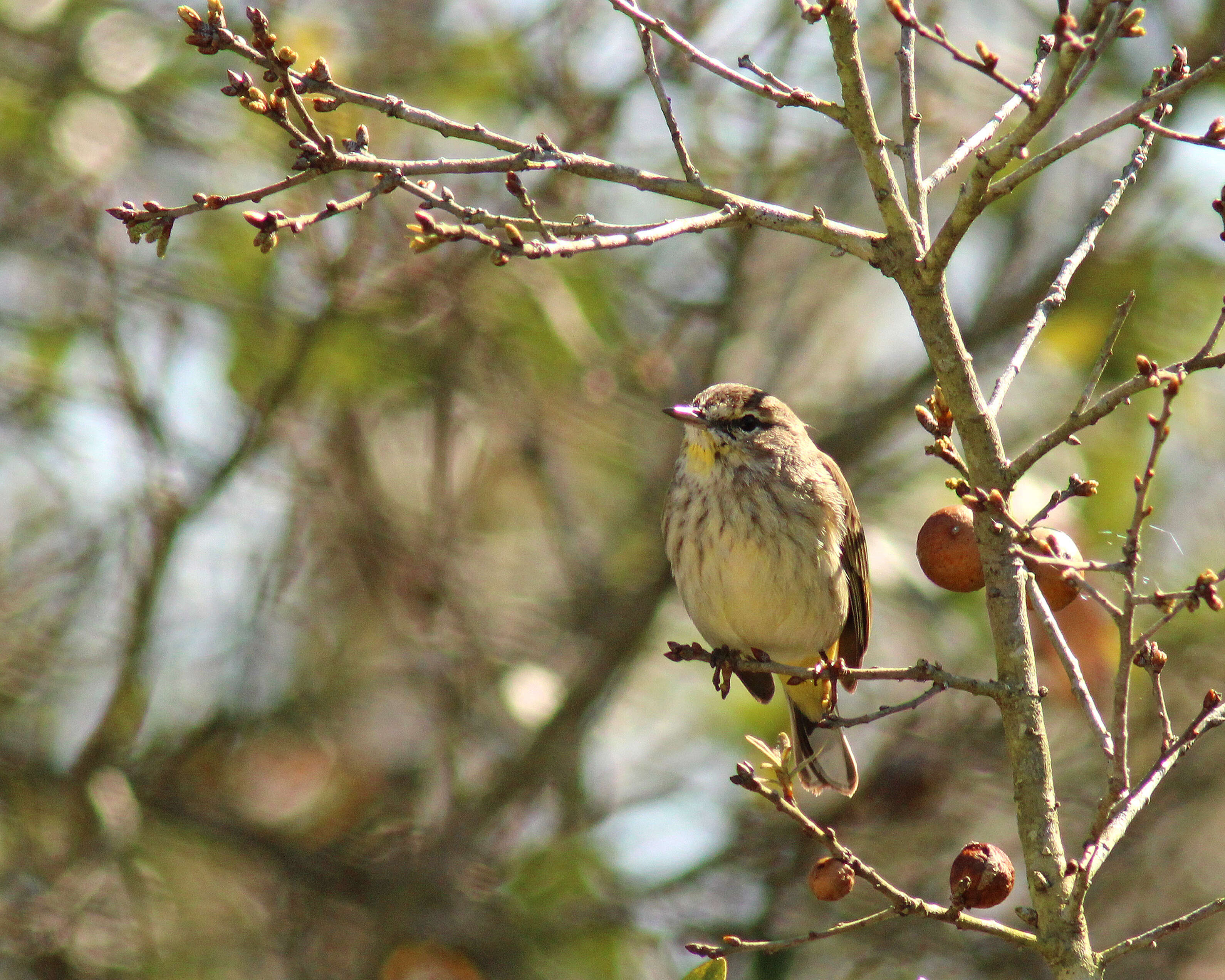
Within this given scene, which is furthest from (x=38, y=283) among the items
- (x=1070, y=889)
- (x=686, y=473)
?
(x=1070, y=889)

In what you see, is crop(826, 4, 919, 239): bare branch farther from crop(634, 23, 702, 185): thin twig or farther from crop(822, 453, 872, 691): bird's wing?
crop(822, 453, 872, 691): bird's wing

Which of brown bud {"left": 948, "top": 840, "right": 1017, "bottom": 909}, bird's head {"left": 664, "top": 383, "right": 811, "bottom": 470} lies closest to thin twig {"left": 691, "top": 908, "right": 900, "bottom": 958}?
brown bud {"left": 948, "top": 840, "right": 1017, "bottom": 909}

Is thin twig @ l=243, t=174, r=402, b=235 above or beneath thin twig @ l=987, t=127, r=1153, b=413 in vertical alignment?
beneath

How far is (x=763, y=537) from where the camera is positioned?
15.7ft

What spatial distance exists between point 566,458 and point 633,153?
2123 mm

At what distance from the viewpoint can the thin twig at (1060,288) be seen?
2.90m

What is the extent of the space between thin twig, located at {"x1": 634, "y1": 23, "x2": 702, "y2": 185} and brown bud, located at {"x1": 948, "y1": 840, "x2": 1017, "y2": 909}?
1562mm

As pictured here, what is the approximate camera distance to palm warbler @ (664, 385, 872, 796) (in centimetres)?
480

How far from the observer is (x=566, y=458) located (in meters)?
8.09

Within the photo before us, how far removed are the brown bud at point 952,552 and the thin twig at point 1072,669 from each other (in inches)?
6.7

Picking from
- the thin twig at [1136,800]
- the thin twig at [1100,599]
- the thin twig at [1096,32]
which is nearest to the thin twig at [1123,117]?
the thin twig at [1096,32]

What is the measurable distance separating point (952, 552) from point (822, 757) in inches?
128

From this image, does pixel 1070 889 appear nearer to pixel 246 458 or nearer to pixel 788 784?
pixel 788 784

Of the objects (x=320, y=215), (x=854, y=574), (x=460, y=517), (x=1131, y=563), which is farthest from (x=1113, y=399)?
(x=460, y=517)
